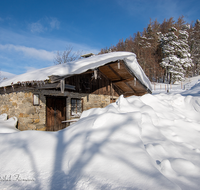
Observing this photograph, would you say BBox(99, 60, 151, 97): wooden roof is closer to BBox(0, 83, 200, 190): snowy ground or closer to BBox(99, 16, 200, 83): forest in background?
BBox(0, 83, 200, 190): snowy ground

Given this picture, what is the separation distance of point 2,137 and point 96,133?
1555 millimetres

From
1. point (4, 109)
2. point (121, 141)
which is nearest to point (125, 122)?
point (121, 141)

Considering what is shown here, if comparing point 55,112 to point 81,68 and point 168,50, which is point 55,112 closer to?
point 81,68

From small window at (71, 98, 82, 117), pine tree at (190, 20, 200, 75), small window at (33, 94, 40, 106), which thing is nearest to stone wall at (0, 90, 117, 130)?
small window at (33, 94, 40, 106)

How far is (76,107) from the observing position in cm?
792

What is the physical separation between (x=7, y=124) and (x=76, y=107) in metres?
3.35

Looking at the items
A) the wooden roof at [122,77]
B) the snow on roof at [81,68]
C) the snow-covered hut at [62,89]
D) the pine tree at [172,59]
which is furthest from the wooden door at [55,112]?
the pine tree at [172,59]

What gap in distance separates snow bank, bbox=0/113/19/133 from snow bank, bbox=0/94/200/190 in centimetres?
358

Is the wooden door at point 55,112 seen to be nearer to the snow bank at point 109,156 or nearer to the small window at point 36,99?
the small window at point 36,99

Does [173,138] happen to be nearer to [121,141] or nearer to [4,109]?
[121,141]

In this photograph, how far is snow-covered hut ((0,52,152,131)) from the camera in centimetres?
498

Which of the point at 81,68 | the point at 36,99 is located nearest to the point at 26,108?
the point at 36,99

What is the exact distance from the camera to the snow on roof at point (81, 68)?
4621mm

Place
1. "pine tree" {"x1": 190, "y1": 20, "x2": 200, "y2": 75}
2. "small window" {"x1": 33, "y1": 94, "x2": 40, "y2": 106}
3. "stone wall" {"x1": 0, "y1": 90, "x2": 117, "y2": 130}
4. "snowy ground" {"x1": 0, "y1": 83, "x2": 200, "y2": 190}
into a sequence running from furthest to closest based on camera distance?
"pine tree" {"x1": 190, "y1": 20, "x2": 200, "y2": 75} < "small window" {"x1": 33, "y1": 94, "x2": 40, "y2": 106} < "stone wall" {"x1": 0, "y1": 90, "x2": 117, "y2": 130} < "snowy ground" {"x1": 0, "y1": 83, "x2": 200, "y2": 190}
